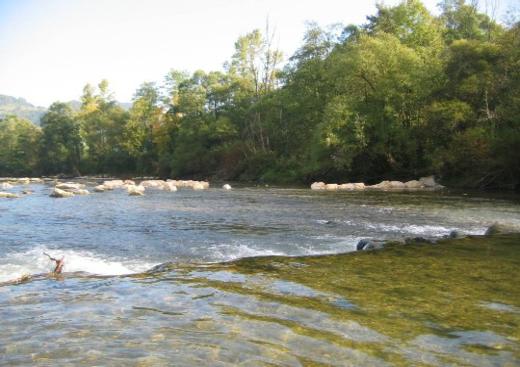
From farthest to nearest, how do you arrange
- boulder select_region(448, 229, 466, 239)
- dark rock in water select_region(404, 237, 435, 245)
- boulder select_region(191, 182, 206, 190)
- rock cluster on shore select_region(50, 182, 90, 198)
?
boulder select_region(191, 182, 206, 190) → rock cluster on shore select_region(50, 182, 90, 198) → boulder select_region(448, 229, 466, 239) → dark rock in water select_region(404, 237, 435, 245)

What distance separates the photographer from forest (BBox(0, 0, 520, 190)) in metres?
34.1

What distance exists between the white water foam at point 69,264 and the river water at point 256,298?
5 cm

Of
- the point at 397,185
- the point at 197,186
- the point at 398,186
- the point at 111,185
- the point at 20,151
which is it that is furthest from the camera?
the point at 20,151

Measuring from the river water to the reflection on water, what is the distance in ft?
0.08

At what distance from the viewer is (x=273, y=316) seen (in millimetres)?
6578

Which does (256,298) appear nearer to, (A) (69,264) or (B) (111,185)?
(A) (69,264)

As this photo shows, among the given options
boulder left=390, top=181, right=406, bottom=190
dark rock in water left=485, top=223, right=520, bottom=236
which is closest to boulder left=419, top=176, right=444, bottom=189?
boulder left=390, top=181, right=406, bottom=190

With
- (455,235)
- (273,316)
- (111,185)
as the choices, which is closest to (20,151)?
(111,185)

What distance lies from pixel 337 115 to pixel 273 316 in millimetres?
35054

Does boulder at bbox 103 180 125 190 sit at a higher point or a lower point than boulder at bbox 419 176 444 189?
lower

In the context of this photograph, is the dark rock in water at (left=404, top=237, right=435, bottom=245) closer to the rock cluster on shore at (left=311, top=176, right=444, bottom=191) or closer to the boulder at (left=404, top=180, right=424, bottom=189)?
the rock cluster on shore at (left=311, top=176, right=444, bottom=191)

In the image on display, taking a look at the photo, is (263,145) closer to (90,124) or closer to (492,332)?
(90,124)

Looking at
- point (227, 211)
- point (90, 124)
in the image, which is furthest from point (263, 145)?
point (90, 124)

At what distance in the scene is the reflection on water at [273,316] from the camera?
5168 mm
